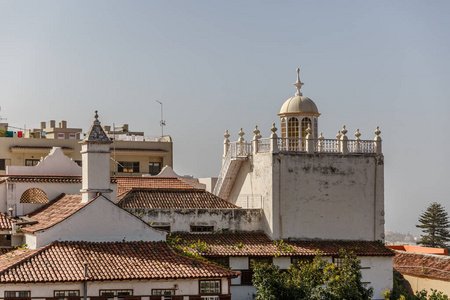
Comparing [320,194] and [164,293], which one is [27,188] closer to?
[164,293]

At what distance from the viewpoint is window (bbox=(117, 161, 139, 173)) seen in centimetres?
8256

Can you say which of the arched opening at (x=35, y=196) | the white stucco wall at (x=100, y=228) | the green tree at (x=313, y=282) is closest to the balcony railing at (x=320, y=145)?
the green tree at (x=313, y=282)

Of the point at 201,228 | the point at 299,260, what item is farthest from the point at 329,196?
the point at 201,228

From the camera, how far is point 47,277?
3597cm

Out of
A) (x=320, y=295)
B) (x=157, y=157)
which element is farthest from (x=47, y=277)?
(x=157, y=157)

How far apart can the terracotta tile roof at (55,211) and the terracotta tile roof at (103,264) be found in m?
1.47

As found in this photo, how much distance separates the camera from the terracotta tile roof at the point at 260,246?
43.3 meters

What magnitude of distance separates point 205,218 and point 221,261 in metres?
3.22

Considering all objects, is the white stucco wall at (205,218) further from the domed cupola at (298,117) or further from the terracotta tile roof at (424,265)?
the terracotta tile roof at (424,265)

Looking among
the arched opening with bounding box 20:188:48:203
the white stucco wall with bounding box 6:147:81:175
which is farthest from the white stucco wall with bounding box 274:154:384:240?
the white stucco wall with bounding box 6:147:81:175

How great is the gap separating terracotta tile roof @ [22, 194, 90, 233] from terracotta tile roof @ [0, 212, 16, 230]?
1.16 meters

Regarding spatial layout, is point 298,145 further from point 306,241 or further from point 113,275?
point 113,275

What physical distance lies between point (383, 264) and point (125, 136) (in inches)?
1732

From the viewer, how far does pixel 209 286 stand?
38.9m
